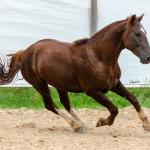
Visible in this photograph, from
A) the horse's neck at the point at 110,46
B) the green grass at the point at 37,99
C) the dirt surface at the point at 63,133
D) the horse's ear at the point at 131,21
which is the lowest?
the green grass at the point at 37,99

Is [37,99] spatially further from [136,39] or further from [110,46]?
[136,39]

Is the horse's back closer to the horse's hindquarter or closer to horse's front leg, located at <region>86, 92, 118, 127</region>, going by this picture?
the horse's hindquarter

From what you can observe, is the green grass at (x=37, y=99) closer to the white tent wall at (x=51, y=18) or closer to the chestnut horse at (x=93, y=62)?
the white tent wall at (x=51, y=18)

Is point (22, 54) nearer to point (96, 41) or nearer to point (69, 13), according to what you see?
point (96, 41)

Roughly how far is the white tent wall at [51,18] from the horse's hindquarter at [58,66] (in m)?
4.40

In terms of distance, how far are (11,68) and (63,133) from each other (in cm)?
143

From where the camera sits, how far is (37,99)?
1316 centimetres

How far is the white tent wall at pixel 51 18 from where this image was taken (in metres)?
14.1

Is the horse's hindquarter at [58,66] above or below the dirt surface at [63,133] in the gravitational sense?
above

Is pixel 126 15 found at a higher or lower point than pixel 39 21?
higher

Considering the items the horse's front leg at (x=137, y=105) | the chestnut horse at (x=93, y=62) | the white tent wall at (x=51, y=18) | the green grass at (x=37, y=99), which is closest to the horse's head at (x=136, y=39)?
the chestnut horse at (x=93, y=62)

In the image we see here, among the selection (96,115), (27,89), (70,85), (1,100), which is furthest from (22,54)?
(27,89)

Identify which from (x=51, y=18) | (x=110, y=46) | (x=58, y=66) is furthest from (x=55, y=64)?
(x=51, y=18)

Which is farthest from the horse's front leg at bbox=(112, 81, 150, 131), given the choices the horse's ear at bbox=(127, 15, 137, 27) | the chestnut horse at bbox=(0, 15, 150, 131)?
the horse's ear at bbox=(127, 15, 137, 27)
